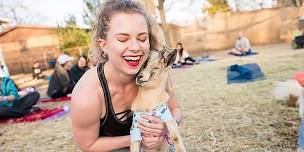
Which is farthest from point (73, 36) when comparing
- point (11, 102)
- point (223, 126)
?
Answer: point (223, 126)

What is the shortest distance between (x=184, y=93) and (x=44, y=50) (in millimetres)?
20363

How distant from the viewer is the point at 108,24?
175 cm

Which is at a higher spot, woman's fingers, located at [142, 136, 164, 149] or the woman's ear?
the woman's ear

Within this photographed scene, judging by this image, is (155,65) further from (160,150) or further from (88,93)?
(160,150)

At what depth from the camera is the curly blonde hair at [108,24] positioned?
1756 mm

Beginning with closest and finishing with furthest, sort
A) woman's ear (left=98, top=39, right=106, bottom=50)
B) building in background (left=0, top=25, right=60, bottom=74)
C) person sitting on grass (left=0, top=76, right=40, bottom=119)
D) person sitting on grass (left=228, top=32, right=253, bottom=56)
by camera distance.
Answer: woman's ear (left=98, top=39, right=106, bottom=50) < person sitting on grass (left=0, top=76, right=40, bottom=119) < person sitting on grass (left=228, top=32, right=253, bottom=56) < building in background (left=0, top=25, right=60, bottom=74)

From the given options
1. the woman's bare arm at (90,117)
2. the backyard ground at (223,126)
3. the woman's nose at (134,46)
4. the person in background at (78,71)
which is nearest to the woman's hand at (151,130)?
the woman's bare arm at (90,117)

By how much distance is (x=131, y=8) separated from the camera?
1759 mm

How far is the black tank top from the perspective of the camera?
6.20 feet

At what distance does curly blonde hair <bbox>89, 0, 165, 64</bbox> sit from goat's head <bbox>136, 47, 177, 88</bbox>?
113mm

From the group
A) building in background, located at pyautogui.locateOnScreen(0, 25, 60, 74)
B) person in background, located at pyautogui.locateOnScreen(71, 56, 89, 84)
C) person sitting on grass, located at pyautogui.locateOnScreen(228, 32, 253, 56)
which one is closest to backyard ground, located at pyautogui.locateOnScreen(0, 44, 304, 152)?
person in background, located at pyautogui.locateOnScreen(71, 56, 89, 84)

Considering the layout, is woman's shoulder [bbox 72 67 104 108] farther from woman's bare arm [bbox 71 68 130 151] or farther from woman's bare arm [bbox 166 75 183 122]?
woman's bare arm [bbox 166 75 183 122]

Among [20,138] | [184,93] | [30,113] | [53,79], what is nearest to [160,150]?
[20,138]

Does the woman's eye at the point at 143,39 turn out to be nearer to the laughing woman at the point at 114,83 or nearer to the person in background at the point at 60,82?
the laughing woman at the point at 114,83
